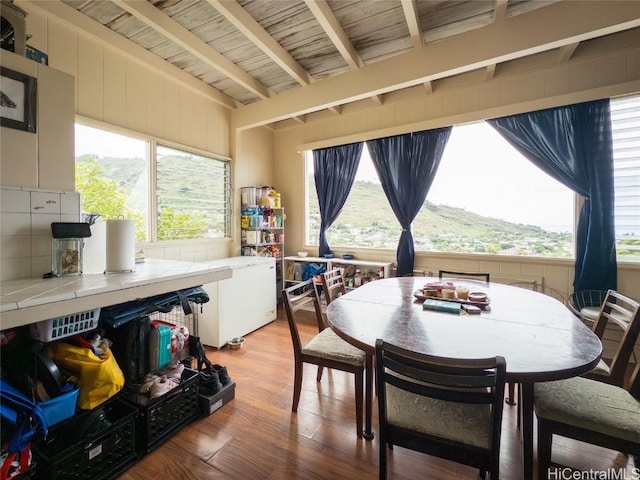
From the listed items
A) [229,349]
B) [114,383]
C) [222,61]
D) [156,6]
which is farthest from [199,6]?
[229,349]

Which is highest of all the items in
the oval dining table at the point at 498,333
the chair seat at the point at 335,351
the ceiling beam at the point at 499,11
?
the ceiling beam at the point at 499,11

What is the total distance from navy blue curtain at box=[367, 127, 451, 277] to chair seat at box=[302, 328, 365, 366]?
1.80 metres

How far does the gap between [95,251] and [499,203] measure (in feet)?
12.1

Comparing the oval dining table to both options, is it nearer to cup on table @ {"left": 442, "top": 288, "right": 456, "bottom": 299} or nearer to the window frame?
cup on table @ {"left": 442, "top": 288, "right": 456, "bottom": 299}

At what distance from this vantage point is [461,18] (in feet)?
7.40

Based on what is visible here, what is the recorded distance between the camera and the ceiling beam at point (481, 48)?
1.91 metres

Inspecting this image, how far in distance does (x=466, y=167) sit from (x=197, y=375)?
11.1 feet

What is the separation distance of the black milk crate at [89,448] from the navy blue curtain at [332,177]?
9.52 feet

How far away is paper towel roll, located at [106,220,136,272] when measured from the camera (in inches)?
61.8

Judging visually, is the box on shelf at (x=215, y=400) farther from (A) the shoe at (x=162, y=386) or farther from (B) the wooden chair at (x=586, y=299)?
(B) the wooden chair at (x=586, y=299)

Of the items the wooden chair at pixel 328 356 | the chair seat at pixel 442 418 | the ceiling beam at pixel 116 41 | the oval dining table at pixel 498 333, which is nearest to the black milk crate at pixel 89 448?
the wooden chair at pixel 328 356

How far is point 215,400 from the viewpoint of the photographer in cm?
186

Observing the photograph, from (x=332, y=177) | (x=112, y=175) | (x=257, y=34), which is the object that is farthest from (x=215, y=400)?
(x=332, y=177)

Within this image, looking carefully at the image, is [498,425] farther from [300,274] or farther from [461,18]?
[300,274]
